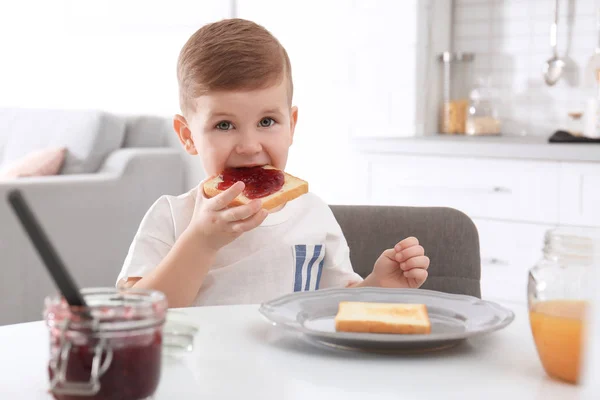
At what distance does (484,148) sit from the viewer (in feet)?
9.47

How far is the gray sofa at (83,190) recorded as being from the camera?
127 inches

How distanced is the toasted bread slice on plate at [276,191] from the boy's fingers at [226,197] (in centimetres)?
10

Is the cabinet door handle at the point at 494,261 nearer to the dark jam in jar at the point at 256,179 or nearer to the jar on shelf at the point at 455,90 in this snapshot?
the jar on shelf at the point at 455,90

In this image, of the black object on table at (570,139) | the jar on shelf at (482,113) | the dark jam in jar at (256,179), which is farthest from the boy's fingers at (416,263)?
the jar on shelf at (482,113)

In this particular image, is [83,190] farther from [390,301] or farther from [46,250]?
[46,250]

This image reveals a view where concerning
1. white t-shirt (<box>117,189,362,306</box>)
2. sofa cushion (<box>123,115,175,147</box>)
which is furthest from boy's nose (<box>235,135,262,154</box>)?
sofa cushion (<box>123,115,175,147</box>)

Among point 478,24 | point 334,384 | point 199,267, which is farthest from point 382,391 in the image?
point 478,24

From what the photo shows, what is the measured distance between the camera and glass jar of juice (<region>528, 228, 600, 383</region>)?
0.71m

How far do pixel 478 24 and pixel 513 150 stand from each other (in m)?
0.89

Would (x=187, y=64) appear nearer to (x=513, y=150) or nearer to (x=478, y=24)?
(x=513, y=150)

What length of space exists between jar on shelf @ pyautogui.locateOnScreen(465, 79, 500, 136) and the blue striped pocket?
2.07 meters

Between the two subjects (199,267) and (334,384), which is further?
(199,267)

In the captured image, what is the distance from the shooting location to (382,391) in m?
0.72

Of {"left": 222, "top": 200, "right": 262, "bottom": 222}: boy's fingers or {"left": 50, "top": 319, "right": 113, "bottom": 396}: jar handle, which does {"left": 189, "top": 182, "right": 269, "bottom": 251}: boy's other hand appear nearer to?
{"left": 222, "top": 200, "right": 262, "bottom": 222}: boy's fingers
